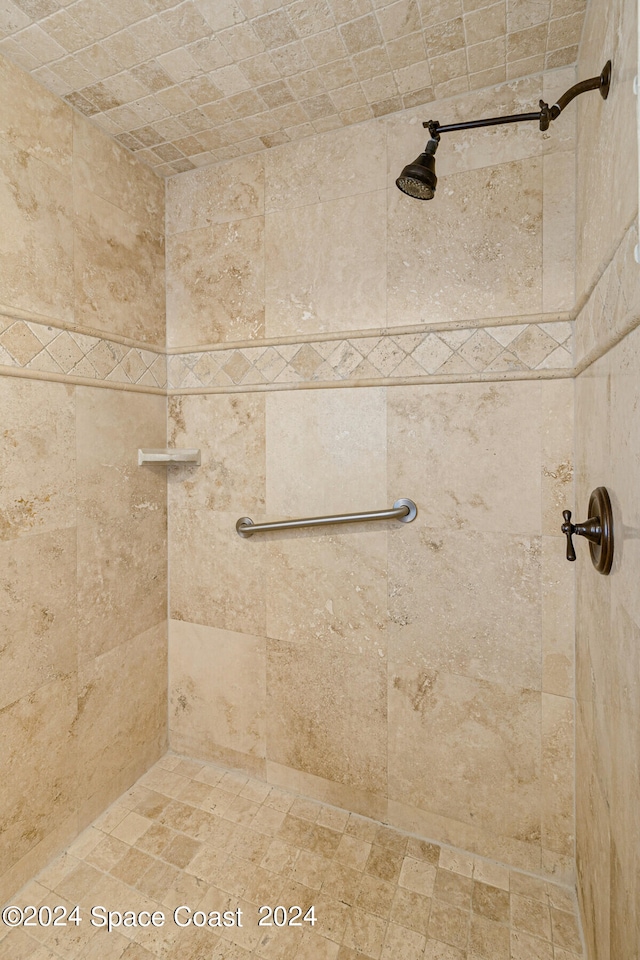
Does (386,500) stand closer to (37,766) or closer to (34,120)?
(37,766)

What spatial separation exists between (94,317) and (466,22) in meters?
1.19

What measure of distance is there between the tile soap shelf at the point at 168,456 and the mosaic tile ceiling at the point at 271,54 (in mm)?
971

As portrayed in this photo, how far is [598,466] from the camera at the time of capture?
860mm

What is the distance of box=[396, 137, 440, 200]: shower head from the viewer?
997 millimetres

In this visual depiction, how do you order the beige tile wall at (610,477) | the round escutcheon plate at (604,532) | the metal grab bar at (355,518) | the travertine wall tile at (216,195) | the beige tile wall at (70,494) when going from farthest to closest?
the travertine wall tile at (216,195), the metal grab bar at (355,518), the beige tile wall at (70,494), the round escutcheon plate at (604,532), the beige tile wall at (610,477)

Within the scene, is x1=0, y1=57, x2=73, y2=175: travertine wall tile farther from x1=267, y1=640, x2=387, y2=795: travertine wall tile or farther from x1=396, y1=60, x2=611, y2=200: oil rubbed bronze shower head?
x1=267, y1=640, x2=387, y2=795: travertine wall tile

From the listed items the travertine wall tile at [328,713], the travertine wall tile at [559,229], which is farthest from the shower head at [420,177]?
the travertine wall tile at [328,713]

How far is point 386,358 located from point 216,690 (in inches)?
49.4

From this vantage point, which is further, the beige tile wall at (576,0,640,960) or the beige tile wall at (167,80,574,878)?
the beige tile wall at (167,80,574,878)

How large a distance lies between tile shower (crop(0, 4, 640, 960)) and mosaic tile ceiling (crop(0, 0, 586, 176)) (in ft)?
0.23

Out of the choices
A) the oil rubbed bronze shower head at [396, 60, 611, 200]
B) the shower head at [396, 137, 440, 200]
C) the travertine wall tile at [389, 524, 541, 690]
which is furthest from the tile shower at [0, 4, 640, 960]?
the shower head at [396, 137, 440, 200]

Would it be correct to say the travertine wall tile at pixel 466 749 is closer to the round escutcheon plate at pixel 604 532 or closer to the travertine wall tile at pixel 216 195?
the round escutcheon plate at pixel 604 532

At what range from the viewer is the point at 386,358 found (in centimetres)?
132

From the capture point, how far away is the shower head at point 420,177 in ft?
3.27
